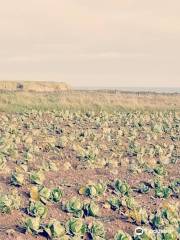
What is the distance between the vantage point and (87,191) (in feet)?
38.4

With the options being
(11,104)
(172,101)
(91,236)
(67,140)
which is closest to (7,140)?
(67,140)

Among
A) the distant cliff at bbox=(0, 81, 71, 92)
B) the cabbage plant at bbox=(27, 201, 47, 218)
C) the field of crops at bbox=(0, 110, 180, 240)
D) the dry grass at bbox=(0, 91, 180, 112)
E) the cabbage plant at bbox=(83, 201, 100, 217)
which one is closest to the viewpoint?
the field of crops at bbox=(0, 110, 180, 240)

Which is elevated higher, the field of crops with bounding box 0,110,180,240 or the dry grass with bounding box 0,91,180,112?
the dry grass with bounding box 0,91,180,112

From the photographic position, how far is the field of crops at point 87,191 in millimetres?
9188

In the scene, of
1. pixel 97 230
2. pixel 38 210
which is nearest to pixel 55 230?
pixel 97 230

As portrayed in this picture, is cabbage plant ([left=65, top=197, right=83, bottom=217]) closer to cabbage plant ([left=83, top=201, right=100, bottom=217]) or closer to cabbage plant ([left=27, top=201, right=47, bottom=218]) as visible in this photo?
cabbage plant ([left=83, top=201, right=100, bottom=217])

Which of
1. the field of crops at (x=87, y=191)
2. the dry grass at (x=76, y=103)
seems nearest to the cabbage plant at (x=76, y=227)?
the field of crops at (x=87, y=191)

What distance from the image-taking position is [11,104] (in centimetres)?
4059

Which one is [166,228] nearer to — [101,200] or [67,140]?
[101,200]

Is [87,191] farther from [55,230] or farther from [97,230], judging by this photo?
[55,230]

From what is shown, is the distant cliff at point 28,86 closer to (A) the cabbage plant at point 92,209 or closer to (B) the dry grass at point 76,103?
(B) the dry grass at point 76,103

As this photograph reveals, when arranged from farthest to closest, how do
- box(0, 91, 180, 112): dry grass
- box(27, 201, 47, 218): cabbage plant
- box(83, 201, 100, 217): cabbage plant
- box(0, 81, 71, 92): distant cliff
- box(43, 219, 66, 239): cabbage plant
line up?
1. box(0, 81, 71, 92): distant cliff
2. box(0, 91, 180, 112): dry grass
3. box(83, 201, 100, 217): cabbage plant
4. box(27, 201, 47, 218): cabbage plant
5. box(43, 219, 66, 239): cabbage plant

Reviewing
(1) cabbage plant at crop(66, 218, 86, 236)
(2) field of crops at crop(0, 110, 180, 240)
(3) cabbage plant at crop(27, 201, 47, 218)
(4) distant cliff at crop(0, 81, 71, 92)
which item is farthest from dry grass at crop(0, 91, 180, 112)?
(4) distant cliff at crop(0, 81, 71, 92)

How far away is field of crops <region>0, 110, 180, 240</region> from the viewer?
362 inches
